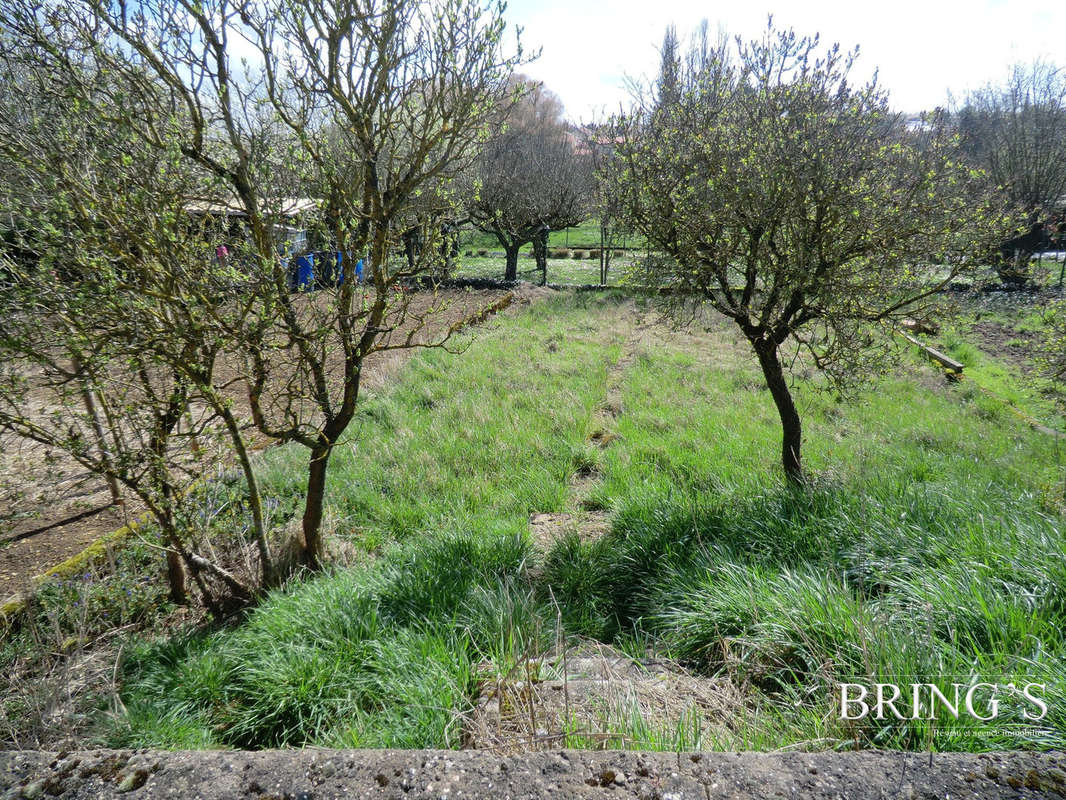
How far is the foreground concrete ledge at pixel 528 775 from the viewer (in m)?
1.26

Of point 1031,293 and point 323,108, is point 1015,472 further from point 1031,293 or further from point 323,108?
point 1031,293

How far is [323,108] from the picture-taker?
9.97 ft

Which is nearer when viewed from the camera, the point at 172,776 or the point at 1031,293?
the point at 172,776

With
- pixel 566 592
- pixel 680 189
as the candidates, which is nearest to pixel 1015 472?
pixel 680 189

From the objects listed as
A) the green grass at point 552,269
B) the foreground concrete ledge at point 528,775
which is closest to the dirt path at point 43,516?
the foreground concrete ledge at point 528,775

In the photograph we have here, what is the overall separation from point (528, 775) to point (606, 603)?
211 centimetres

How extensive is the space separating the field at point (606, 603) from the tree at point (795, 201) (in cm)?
115

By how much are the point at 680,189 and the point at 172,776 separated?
432cm

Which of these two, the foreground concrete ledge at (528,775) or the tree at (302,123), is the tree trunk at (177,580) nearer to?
the tree at (302,123)

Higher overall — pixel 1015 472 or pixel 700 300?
pixel 700 300

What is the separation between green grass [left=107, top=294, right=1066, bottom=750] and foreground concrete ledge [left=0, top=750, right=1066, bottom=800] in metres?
0.29

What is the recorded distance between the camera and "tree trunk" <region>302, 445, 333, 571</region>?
11.7 feet

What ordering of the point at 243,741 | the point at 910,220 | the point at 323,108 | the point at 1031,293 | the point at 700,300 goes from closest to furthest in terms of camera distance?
the point at 243,741 < the point at 323,108 < the point at 910,220 < the point at 700,300 < the point at 1031,293

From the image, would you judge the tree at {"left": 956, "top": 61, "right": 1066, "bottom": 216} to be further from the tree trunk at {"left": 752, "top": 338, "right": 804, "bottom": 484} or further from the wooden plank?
the tree trunk at {"left": 752, "top": 338, "right": 804, "bottom": 484}
